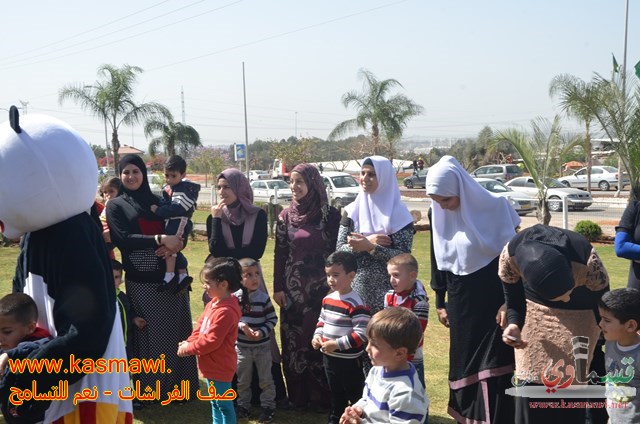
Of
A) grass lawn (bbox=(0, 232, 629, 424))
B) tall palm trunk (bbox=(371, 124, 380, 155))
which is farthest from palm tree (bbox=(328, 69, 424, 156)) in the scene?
grass lawn (bbox=(0, 232, 629, 424))

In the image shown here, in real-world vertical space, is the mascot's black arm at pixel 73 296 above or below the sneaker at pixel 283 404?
above

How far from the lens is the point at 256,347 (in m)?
4.93

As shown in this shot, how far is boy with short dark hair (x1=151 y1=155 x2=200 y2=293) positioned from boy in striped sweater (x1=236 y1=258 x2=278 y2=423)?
574 mm

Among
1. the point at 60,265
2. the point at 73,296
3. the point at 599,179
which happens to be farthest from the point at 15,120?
the point at 599,179

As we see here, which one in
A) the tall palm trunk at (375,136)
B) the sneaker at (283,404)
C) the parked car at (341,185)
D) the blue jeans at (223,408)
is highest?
the tall palm trunk at (375,136)

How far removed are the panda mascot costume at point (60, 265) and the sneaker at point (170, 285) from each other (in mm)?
2673

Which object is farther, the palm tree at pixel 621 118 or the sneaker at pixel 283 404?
the palm tree at pixel 621 118

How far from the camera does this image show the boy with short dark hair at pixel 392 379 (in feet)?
9.62

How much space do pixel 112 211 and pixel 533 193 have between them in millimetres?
19895

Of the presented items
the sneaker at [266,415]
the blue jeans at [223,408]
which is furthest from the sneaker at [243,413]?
the blue jeans at [223,408]

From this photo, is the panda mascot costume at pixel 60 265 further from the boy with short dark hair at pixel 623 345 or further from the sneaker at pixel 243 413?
the sneaker at pixel 243 413

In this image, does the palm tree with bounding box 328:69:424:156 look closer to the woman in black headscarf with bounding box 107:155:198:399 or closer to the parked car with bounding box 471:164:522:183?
the parked car with bounding box 471:164:522:183

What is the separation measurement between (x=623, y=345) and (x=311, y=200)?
8.01 feet

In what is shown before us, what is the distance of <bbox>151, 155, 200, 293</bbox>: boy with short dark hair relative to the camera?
16.5ft
